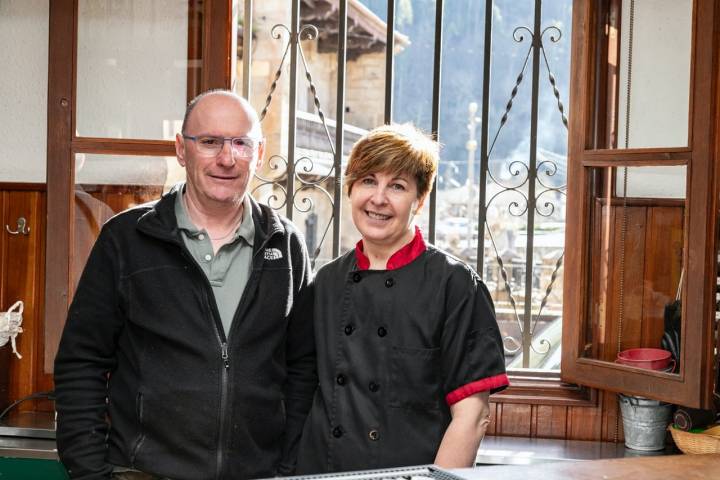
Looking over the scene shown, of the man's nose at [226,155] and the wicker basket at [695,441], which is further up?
the man's nose at [226,155]

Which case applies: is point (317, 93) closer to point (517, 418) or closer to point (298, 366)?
point (517, 418)

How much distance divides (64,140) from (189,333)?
1.39 metres

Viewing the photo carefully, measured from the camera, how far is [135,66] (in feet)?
10.6

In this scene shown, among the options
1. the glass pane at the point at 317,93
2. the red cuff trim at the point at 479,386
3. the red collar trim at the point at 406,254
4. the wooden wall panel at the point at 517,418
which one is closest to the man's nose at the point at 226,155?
the red collar trim at the point at 406,254

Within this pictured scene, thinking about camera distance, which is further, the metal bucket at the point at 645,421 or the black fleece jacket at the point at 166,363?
the metal bucket at the point at 645,421

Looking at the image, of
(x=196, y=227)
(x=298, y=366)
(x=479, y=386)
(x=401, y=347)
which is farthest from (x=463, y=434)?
(x=196, y=227)

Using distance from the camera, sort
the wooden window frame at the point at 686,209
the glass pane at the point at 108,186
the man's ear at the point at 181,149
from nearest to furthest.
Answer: the man's ear at the point at 181,149 < the wooden window frame at the point at 686,209 < the glass pane at the point at 108,186

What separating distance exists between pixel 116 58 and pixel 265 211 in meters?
1.32

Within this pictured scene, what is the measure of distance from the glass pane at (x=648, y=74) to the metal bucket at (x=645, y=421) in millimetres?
855

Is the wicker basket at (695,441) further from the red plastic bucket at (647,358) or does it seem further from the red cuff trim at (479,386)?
the red cuff trim at (479,386)

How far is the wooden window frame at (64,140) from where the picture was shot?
3.11 m

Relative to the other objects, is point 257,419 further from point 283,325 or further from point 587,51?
point 587,51

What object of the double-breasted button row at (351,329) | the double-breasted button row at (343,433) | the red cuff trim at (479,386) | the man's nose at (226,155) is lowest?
the double-breasted button row at (343,433)

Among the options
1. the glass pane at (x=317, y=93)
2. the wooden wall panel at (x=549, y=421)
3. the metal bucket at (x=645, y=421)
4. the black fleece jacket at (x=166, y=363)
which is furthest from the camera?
the glass pane at (x=317, y=93)
